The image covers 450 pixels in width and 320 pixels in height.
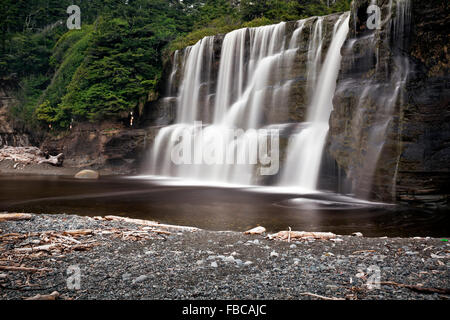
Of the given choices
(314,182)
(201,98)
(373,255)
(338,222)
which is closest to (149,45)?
(201,98)

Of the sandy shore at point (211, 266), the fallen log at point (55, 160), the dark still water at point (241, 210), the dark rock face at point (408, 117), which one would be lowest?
the dark still water at point (241, 210)

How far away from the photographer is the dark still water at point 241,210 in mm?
7348

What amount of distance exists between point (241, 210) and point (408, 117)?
605cm

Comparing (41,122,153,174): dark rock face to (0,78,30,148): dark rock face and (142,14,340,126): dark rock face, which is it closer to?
(142,14,340,126): dark rock face

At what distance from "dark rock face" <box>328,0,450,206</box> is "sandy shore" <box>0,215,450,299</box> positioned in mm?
4936

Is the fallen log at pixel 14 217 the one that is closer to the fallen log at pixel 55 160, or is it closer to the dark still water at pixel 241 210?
the dark still water at pixel 241 210

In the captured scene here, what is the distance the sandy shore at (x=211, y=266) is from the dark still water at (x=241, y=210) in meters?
1.85

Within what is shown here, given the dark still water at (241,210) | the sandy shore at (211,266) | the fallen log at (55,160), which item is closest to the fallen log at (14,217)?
the sandy shore at (211,266)

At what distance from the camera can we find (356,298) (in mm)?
3006

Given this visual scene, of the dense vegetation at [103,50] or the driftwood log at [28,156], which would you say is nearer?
the driftwood log at [28,156]

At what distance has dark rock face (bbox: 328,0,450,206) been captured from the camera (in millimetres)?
9484

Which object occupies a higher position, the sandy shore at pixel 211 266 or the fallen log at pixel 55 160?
the fallen log at pixel 55 160
